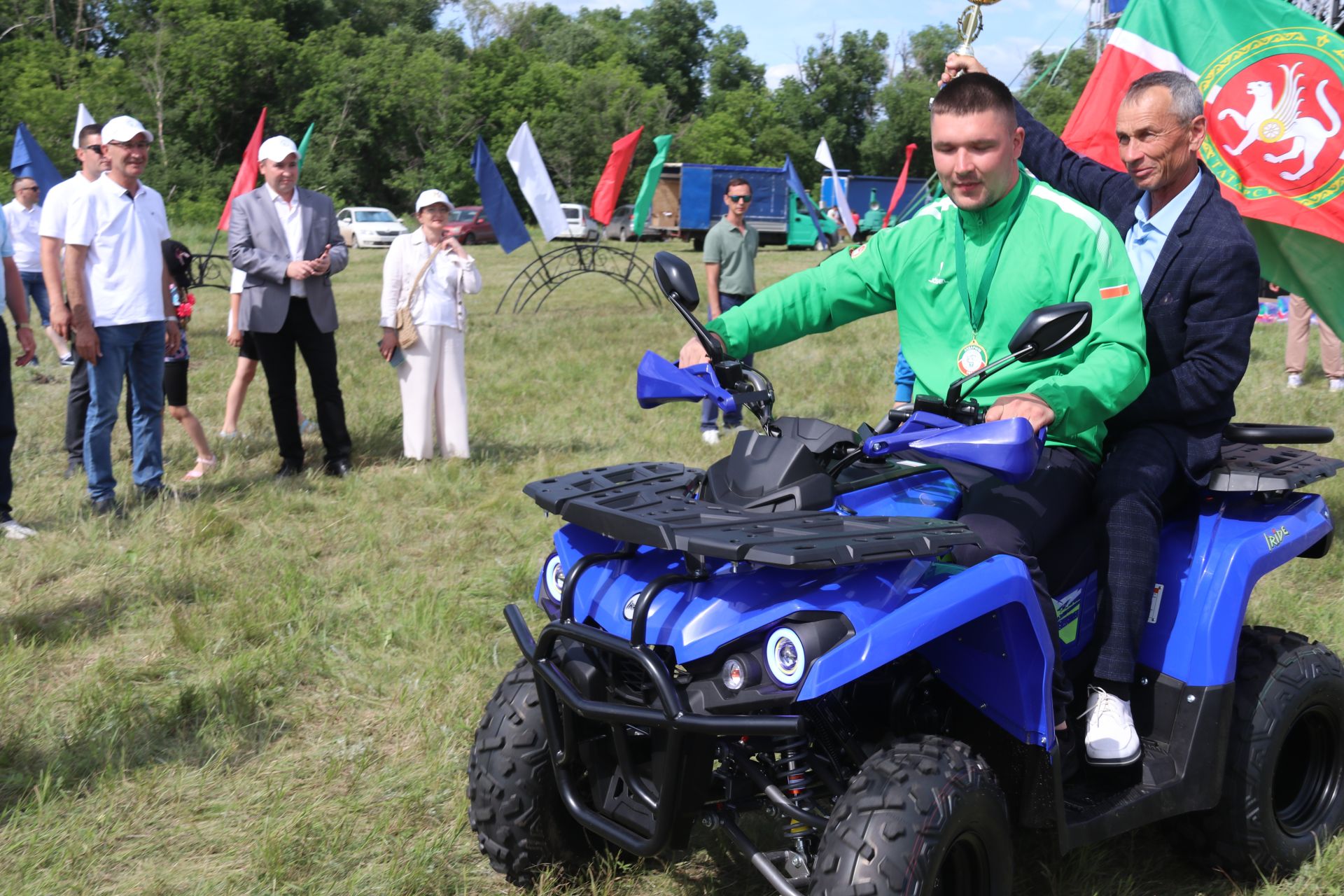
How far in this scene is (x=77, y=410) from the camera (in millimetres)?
8047

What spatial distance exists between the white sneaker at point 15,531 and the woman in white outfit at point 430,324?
2.51 meters

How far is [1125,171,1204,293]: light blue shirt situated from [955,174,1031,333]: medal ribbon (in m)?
0.68

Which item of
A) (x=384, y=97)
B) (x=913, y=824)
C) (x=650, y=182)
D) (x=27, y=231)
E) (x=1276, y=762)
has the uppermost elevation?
A: (x=384, y=97)

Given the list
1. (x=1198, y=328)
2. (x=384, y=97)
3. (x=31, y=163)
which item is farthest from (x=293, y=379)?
(x=384, y=97)

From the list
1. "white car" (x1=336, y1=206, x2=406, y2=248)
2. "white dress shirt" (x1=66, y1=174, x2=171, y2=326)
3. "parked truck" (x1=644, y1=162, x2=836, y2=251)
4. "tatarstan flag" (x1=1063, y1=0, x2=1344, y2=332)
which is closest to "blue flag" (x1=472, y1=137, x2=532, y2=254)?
"white dress shirt" (x1=66, y1=174, x2=171, y2=326)

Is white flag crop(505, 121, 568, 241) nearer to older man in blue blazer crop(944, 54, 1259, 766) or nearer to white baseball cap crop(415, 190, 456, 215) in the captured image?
white baseball cap crop(415, 190, 456, 215)

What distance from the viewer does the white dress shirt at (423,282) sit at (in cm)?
820

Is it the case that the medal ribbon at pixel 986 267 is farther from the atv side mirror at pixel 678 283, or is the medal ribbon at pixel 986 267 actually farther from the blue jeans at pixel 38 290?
the blue jeans at pixel 38 290

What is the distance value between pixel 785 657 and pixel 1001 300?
119cm

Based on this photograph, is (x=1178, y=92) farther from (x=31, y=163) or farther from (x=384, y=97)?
(x=384, y=97)

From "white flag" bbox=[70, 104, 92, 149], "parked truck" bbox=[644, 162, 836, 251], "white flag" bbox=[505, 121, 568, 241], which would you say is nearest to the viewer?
"white flag" bbox=[70, 104, 92, 149]

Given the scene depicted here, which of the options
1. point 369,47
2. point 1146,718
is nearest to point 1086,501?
point 1146,718

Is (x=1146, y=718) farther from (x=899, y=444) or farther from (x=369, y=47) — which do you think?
(x=369, y=47)

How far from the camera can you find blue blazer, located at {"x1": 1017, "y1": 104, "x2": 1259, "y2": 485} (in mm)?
3273
